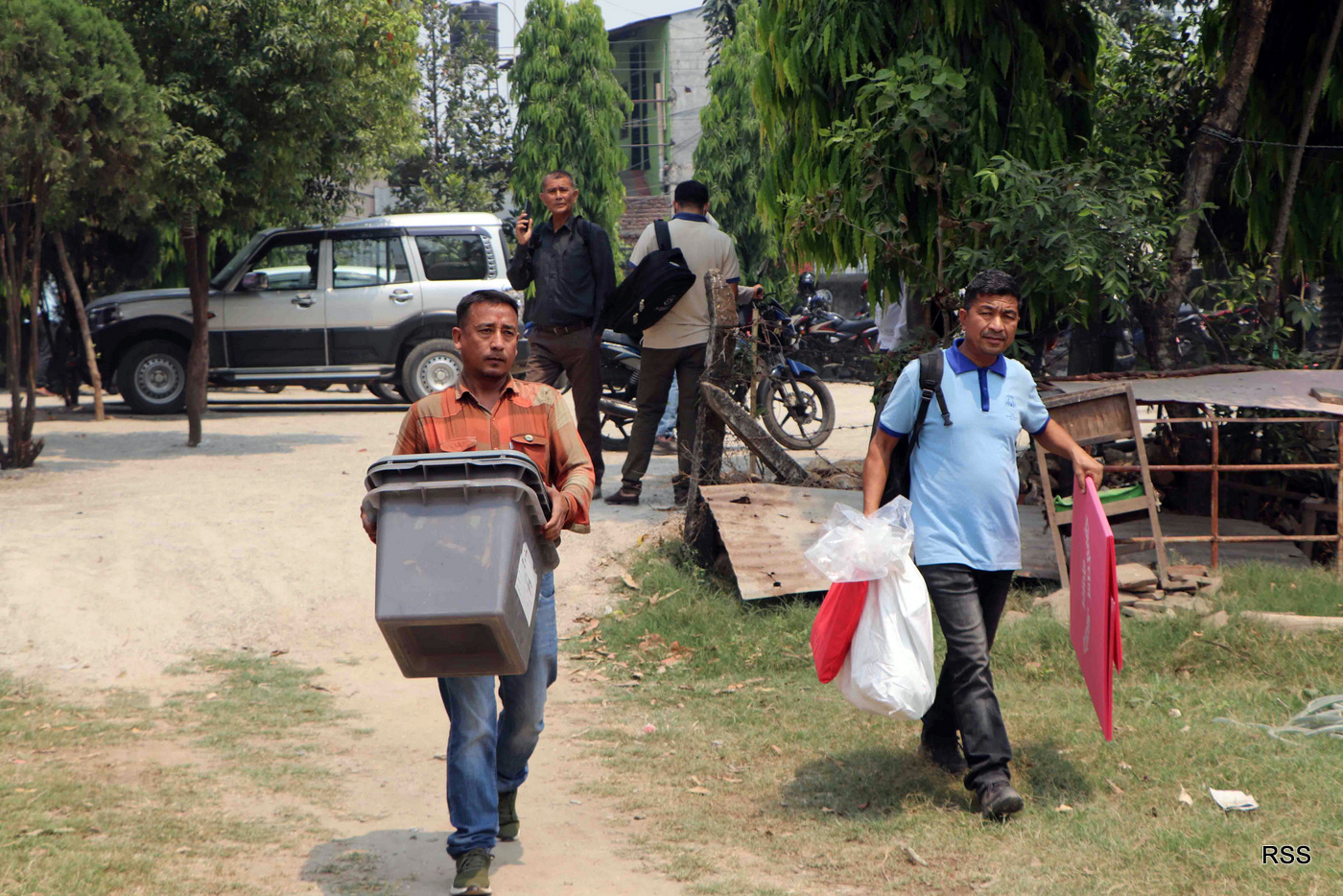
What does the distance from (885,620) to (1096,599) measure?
65cm

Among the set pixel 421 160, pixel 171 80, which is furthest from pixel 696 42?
pixel 171 80

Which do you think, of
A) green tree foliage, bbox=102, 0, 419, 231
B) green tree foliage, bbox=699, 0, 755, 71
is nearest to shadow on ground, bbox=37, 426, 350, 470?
green tree foliage, bbox=102, 0, 419, 231

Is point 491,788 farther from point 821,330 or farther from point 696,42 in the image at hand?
point 696,42

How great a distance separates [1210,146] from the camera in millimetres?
7086

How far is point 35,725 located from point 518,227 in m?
3.80

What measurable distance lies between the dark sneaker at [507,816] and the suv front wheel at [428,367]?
36.4ft

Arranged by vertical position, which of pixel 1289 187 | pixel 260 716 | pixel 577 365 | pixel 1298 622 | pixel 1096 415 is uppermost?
pixel 1289 187

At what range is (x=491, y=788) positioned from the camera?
3.47 meters

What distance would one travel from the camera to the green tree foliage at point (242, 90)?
10758 millimetres

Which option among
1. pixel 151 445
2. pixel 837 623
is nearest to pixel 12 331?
pixel 151 445

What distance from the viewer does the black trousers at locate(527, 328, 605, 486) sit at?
25.4 feet

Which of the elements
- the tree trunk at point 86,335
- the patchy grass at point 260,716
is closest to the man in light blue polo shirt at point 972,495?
the patchy grass at point 260,716

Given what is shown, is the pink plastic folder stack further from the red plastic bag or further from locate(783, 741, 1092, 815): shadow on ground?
the red plastic bag

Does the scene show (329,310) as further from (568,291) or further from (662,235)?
(662,235)
